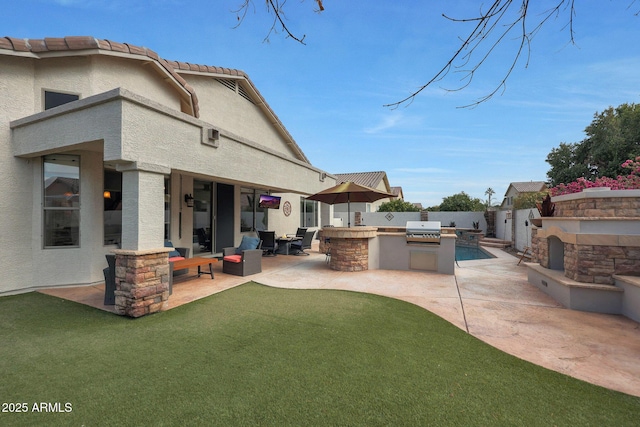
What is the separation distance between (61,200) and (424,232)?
9478 millimetres

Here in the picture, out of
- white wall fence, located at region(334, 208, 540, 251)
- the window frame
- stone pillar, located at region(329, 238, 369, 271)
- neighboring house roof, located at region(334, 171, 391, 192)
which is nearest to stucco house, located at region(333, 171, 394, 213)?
neighboring house roof, located at region(334, 171, 391, 192)

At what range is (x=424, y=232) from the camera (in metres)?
8.05

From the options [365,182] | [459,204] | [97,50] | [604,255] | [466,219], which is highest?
[97,50]

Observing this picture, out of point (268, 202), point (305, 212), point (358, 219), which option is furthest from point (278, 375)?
point (358, 219)

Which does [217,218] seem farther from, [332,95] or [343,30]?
[343,30]

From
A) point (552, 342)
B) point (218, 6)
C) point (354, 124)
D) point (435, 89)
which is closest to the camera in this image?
point (435, 89)

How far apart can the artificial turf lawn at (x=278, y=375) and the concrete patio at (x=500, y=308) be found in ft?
1.35

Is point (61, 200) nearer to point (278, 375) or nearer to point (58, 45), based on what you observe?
point (58, 45)

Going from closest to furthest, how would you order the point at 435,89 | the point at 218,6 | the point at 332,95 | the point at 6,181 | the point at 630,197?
the point at 435,89 < the point at 218,6 < the point at 630,197 < the point at 6,181 < the point at 332,95

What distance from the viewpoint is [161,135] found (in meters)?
5.16

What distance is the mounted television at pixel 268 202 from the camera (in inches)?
489

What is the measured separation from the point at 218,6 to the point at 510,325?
5972 mm

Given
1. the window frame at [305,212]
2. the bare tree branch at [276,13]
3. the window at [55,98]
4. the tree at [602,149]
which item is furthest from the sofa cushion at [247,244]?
the tree at [602,149]

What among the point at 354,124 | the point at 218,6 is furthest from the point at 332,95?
the point at 218,6
